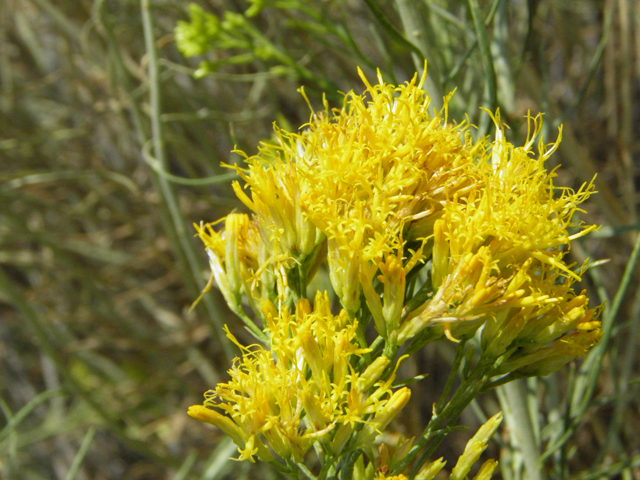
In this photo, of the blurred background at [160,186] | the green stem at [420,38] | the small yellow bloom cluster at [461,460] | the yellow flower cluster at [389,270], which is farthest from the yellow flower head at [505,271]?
the blurred background at [160,186]

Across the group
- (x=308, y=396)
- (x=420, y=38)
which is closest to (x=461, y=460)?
(x=308, y=396)

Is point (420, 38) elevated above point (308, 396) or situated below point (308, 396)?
above

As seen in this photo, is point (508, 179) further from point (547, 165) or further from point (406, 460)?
point (547, 165)

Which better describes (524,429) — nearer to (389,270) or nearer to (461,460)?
(461,460)

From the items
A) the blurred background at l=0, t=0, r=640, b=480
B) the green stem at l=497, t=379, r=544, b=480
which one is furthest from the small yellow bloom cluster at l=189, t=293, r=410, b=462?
the blurred background at l=0, t=0, r=640, b=480

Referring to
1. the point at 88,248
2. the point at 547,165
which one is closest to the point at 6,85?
the point at 88,248
